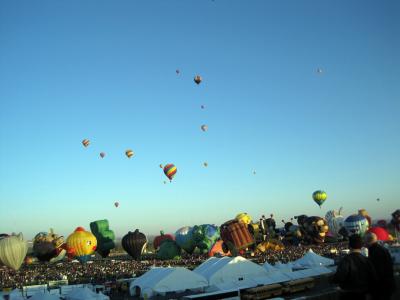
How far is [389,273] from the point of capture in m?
4.48

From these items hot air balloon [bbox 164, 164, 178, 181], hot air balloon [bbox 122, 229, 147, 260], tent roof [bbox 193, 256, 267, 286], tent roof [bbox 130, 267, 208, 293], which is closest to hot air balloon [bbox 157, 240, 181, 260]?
hot air balloon [bbox 122, 229, 147, 260]

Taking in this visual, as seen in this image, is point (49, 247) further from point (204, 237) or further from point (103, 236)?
point (204, 237)

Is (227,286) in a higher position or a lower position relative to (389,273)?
lower

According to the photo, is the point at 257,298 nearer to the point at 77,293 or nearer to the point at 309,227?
the point at 77,293

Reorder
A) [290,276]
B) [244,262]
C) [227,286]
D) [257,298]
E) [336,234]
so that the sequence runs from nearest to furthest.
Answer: [257,298]
[227,286]
[290,276]
[244,262]
[336,234]

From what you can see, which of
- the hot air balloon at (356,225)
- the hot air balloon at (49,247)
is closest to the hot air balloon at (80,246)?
the hot air balloon at (49,247)

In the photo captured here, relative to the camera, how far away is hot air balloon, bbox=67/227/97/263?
47031 mm

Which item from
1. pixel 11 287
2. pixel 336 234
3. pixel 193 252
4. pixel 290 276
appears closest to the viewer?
pixel 290 276

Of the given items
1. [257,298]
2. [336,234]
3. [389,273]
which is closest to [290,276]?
[257,298]

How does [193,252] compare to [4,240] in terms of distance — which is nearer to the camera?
[4,240]

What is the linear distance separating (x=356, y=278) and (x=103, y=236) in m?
52.8

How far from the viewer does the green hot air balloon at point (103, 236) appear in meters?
53.9

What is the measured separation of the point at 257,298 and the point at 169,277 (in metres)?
5.31

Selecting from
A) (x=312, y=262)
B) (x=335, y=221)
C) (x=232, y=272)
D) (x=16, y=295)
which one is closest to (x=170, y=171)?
(x=335, y=221)
